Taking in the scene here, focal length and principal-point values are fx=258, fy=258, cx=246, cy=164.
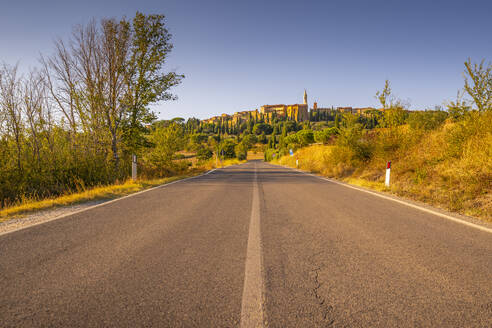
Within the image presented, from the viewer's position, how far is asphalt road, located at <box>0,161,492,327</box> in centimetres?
179

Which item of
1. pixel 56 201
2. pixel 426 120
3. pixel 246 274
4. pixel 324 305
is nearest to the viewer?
pixel 324 305

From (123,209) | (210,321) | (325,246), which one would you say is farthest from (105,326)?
(123,209)

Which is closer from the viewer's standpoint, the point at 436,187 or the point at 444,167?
the point at 436,187

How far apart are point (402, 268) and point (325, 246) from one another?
2.87 feet

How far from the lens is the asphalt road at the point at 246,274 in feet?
5.88

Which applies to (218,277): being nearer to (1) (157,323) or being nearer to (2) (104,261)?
(1) (157,323)

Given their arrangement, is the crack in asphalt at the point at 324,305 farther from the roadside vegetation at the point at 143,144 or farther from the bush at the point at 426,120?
the bush at the point at 426,120

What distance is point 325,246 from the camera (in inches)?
128

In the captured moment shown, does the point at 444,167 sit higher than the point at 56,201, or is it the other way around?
the point at 444,167

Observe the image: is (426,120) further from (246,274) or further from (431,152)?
(246,274)

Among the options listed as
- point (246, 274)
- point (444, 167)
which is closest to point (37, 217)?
point (246, 274)

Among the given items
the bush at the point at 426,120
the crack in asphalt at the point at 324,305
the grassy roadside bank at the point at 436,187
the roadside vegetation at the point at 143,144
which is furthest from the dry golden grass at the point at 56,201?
the bush at the point at 426,120

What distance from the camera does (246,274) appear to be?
2447mm

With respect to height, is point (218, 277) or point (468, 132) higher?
point (468, 132)
